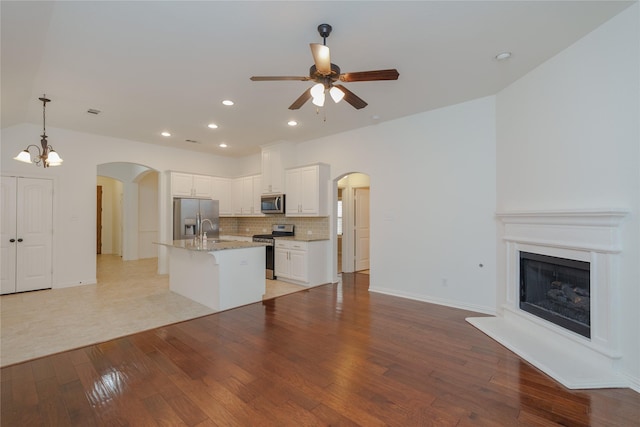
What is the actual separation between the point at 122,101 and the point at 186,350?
3.56 metres

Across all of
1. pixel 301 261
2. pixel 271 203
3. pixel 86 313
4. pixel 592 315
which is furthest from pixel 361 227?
pixel 86 313

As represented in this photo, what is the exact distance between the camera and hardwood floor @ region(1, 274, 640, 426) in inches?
79.3

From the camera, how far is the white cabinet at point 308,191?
19.4 feet

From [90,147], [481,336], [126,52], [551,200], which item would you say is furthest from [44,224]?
[551,200]

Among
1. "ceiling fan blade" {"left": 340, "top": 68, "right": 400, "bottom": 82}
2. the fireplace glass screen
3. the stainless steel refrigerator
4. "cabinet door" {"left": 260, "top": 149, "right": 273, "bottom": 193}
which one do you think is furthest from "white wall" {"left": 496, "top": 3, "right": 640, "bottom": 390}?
the stainless steel refrigerator

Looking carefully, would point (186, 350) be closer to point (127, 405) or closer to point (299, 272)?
point (127, 405)

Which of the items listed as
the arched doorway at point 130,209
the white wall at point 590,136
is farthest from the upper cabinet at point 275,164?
the arched doorway at point 130,209

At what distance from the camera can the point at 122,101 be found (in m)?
4.17

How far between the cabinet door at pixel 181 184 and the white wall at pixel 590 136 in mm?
6448

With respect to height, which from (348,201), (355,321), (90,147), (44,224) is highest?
(90,147)

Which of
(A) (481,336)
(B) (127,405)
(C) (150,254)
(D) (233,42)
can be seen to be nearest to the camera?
(B) (127,405)

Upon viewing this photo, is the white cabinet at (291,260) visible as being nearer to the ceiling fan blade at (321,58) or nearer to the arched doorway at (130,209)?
the ceiling fan blade at (321,58)

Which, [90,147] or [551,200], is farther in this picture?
[90,147]

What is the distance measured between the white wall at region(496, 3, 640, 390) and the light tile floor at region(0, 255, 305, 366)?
4101mm
